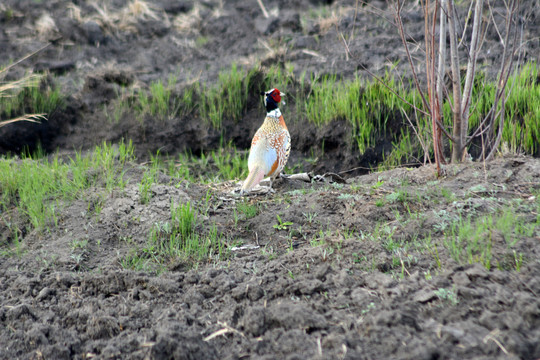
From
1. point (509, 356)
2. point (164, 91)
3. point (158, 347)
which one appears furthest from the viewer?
point (164, 91)

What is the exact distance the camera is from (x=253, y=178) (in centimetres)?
384

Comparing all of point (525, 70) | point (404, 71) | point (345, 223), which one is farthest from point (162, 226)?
point (525, 70)

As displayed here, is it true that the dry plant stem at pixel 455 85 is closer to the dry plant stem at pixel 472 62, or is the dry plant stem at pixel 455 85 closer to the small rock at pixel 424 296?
the dry plant stem at pixel 472 62

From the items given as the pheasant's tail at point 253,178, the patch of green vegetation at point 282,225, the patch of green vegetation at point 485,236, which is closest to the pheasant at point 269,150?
the pheasant's tail at point 253,178

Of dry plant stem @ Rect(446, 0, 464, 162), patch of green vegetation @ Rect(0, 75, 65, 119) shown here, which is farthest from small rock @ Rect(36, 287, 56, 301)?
patch of green vegetation @ Rect(0, 75, 65, 119)

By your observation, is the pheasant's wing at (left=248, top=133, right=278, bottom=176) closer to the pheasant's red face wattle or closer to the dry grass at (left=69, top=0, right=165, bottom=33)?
the pheasant's red face wattle

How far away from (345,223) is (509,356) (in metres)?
1.54

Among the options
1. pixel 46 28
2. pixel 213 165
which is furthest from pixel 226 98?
pixel 46 28

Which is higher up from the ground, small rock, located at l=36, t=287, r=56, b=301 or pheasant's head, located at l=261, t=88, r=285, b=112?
pheasant's head, located at l=261, t=88, r=285, b=112

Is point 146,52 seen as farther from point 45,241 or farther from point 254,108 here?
point 45,241

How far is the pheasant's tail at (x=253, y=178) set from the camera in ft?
12.4

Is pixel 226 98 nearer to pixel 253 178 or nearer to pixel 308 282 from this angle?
pixel 253 178

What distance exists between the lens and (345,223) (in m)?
3.05

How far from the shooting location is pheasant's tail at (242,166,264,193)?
149 inches
